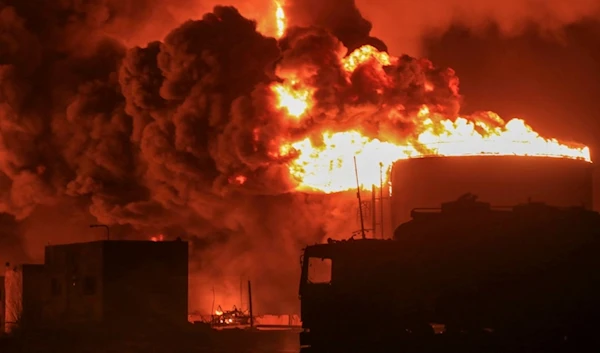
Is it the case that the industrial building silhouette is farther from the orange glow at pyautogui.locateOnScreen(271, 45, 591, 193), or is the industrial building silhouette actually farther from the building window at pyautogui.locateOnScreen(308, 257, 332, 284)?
the building window at pyautogui.locateOnScreen(308, 257, 332, 284)

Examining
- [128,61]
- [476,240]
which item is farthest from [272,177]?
[476,240]

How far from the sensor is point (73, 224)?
6800cm

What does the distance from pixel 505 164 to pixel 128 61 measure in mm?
19664

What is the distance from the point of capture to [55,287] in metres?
63.9

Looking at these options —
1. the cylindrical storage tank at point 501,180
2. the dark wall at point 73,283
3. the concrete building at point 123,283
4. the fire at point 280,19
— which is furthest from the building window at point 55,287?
the cylindrical storage tank at point 501,180

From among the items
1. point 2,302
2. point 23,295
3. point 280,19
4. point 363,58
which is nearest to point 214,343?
point 363,58

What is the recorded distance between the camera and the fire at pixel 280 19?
60344mm

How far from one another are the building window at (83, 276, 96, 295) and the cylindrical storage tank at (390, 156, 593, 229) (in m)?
17.2

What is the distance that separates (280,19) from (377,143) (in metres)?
8.89

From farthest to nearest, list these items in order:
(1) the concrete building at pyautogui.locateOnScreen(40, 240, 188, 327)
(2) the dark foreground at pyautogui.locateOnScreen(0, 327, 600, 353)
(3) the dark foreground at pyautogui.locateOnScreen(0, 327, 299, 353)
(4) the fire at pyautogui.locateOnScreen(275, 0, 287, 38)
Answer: (4) the fire at pyautogui.locateOnScreen(275, 0, 287, 38), (1) the concrete building at pyautogui.locateOnScreen(40, 240, 188, 327), (3) the dark foreground at pyautogui.locateOnScreen(0, 327, 299, 353), (2) the dark foreground at pyautogui.locateOnScreen(0, 327, 600, 353)

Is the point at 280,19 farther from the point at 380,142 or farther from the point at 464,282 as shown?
the point at 464,282

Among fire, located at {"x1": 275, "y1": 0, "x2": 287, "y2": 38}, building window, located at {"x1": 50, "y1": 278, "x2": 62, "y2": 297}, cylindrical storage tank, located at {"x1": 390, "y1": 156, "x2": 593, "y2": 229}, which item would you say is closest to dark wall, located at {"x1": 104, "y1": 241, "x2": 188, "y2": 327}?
building window, located at {"x1": 50, "y1": 278, "x2": 62, "y2": 297}

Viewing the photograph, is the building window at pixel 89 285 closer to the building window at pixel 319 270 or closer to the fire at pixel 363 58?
the fire at pixel 363 58

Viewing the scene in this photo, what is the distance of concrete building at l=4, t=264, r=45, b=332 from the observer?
65081 mm
